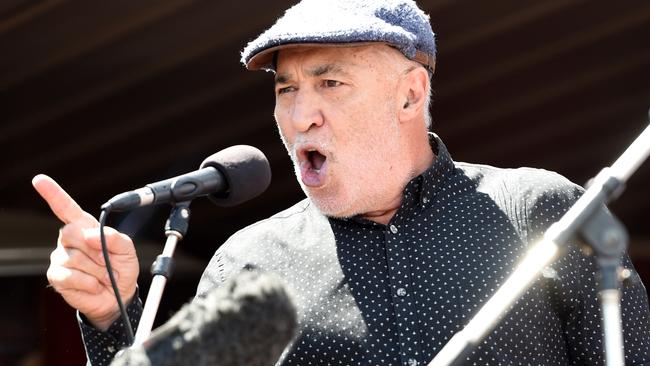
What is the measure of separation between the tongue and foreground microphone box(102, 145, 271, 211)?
351 millimetres

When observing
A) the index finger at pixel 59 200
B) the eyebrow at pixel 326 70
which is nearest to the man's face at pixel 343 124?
the eyebrow at pixel 326 70

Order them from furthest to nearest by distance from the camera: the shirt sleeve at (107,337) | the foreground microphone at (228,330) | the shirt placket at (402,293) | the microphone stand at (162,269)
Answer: the shirt placket at (402,293) → the shirt sleeve at (107,337) → the microphone stand at (162,269) → the foreground microphone at (228,330)

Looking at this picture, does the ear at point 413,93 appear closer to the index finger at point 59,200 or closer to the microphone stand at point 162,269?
the microphone stand at point 162,269

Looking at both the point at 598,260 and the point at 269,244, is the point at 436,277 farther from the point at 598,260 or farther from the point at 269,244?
the point at 598,260

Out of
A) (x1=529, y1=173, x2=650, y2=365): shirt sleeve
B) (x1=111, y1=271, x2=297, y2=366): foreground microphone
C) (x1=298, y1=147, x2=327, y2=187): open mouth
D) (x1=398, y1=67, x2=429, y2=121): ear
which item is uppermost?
(x1=111, y1=271, x2=297, y2=366): foreground microphone

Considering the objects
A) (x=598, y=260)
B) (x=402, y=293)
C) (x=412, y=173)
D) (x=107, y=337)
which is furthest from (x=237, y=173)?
(x=598, y=260)

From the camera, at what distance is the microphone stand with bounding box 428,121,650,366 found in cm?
192

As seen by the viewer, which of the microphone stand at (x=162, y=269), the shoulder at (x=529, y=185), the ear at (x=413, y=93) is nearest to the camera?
the microphone stand at (x=162, y=269)

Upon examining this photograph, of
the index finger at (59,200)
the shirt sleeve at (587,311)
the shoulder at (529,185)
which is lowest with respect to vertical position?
the shirt sleeve at (587,311)

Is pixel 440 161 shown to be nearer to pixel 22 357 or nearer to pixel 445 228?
pixel 445 228

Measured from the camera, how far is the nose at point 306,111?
2814 mm

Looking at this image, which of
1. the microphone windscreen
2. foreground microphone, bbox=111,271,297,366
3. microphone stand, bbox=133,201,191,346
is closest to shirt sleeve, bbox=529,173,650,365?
the microphone windscreen

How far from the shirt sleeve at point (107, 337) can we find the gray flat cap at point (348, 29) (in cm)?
73

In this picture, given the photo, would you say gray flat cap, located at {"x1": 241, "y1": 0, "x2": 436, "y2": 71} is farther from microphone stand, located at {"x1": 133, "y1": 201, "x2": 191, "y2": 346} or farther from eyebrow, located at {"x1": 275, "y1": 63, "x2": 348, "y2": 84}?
microphone stand, located at {"x1": 133, "y1": 201, "x2": 191, "y2": 346}
